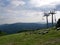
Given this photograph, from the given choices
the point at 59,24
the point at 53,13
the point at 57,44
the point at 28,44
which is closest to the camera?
the point at 57,44

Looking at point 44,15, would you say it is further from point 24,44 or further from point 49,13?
point 24,44

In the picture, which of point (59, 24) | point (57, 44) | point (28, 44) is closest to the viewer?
point (57, 44)

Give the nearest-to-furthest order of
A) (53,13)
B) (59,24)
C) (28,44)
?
(28,44) → (59,24) → (53,13)

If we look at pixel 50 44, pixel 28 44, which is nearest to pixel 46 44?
pixel 50 44

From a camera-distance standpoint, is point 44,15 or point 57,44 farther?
point 44,15

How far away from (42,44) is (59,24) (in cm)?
4734

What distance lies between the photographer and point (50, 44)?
5959 cm

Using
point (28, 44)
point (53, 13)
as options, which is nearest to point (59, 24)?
point (28, 44)

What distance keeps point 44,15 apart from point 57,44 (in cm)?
11515

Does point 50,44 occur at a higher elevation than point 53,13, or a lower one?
lower

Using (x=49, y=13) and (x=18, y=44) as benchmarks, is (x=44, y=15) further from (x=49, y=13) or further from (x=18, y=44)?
(x=18, y=44)

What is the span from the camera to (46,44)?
197 feet

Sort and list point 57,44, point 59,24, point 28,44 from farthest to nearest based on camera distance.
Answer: point 59,24, point 28,44, point 57,44

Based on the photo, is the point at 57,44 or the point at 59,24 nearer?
the point at 57,44
